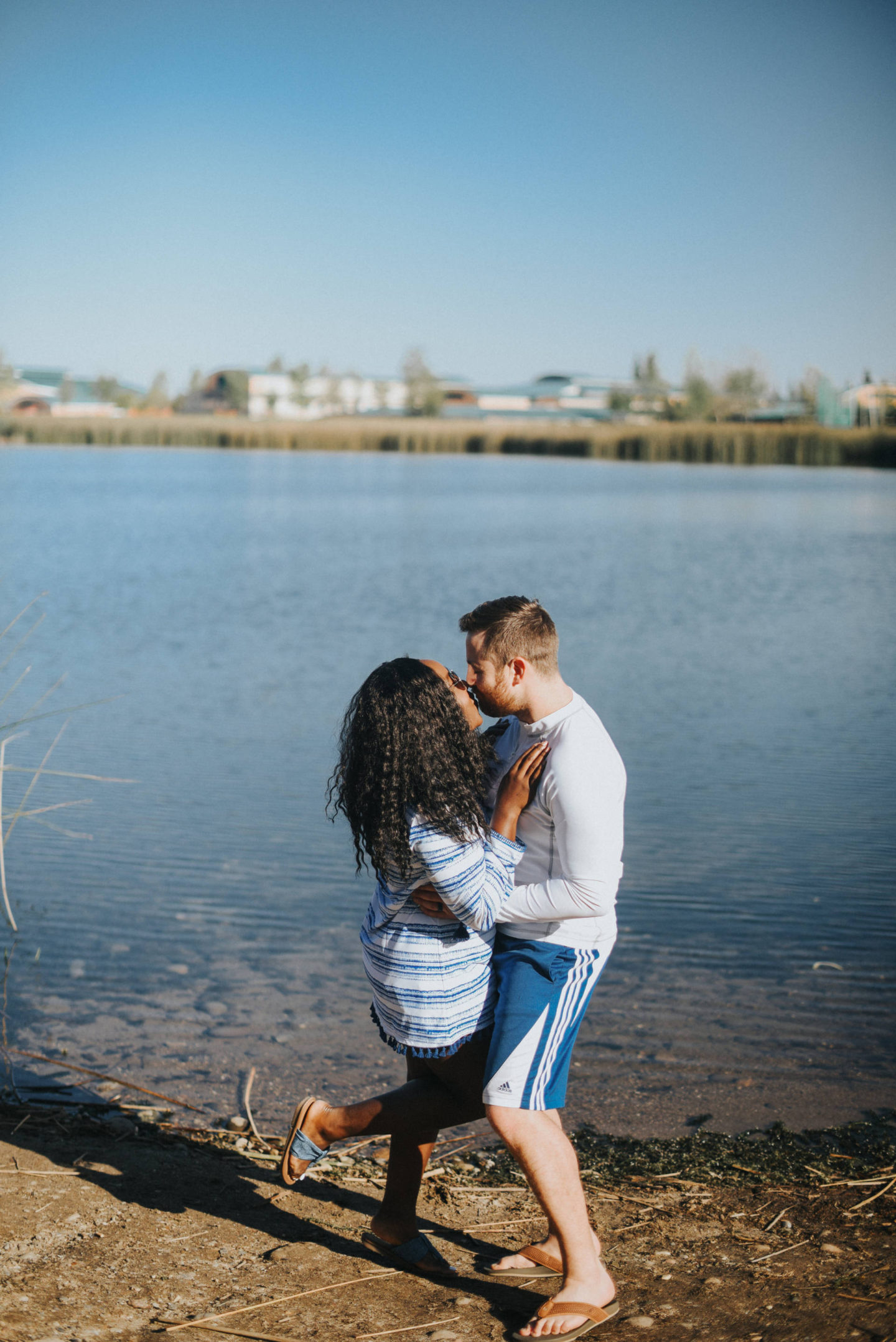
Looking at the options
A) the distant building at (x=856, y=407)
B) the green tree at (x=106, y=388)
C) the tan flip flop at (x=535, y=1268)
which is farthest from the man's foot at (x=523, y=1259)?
the green tree at (x=106, y=388)

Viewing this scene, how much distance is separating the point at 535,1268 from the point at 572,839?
1110mm

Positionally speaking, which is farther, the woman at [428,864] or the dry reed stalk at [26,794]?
the dry reed stalk at [26,794]

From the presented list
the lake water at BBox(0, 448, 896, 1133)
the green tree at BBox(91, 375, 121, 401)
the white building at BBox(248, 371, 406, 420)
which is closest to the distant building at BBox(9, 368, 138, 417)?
the green tree at BBox(91, 375, 121, 401)

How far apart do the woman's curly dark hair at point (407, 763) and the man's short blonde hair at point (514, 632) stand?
15 centimetres

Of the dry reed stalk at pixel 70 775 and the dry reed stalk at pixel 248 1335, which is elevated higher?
the dry reed stalk at pixel 70 775

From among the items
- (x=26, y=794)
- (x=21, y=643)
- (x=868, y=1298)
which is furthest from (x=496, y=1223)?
(x=21, y=643)

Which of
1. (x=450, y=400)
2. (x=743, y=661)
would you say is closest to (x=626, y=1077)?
(x=743, y=661)

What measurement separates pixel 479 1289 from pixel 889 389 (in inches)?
1732

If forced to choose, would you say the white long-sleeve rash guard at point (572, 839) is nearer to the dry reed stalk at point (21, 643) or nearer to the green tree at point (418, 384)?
the dry reed stalk at point (21, 643)

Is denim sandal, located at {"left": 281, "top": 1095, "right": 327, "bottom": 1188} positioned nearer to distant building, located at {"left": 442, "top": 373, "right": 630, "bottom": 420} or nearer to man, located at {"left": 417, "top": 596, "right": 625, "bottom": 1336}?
man, located at {"left": 417, "top": 596, "right": 625, "bottom": 1336}

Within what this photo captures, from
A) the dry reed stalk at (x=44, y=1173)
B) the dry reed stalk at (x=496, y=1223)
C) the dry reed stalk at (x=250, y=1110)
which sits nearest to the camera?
the dry reed stalk at (x=496, y=1223)

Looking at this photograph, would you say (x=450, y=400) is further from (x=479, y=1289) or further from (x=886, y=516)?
(x=479, y=1289)

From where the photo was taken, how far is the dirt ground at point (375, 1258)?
254 cm

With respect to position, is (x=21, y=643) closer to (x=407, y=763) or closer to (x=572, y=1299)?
(x=407, y=763)
